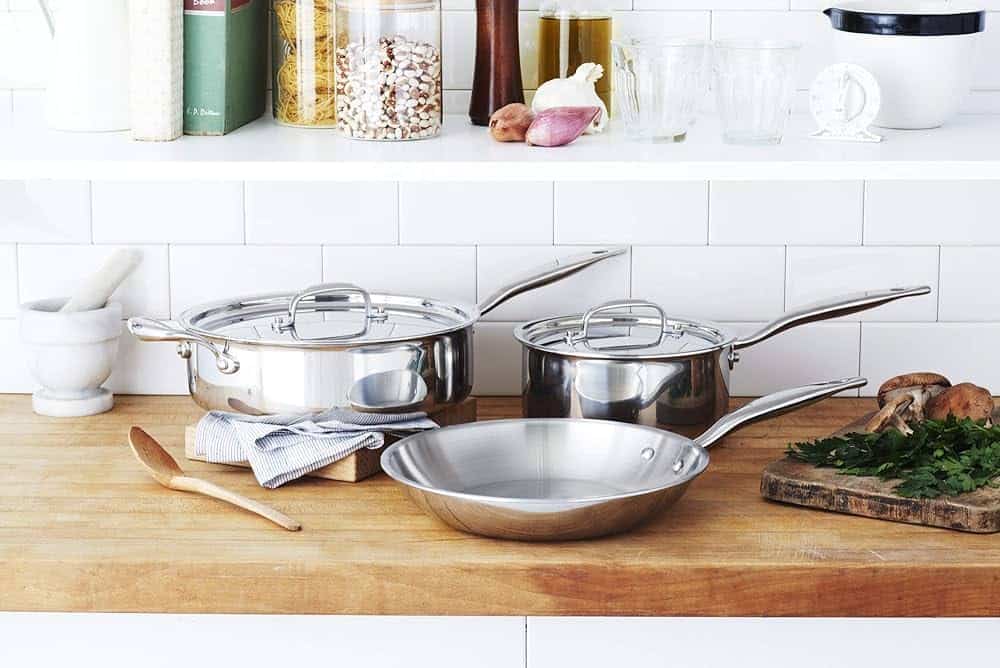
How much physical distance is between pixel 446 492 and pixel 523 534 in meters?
0.09

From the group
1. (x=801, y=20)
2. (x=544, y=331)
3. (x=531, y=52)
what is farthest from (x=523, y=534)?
(x=801, y=20)

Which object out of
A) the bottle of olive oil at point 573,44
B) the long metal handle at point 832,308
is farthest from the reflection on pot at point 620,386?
the bottle of olive oil at point 573,44

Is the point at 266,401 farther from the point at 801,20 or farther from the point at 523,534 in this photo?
the point at 801,20

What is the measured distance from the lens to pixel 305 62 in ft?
5.65

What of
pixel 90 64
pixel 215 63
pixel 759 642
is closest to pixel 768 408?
pixel 759 642

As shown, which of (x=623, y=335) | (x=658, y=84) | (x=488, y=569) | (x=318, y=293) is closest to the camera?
(x=488, y=569)

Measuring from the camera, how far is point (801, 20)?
6.09 feet

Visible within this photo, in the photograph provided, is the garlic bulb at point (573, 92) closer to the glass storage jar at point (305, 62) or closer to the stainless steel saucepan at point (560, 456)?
the glass storage jar at point (305, 62)

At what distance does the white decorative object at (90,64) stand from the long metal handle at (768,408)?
793 millimetres

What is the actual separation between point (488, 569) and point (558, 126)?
528 millimetres

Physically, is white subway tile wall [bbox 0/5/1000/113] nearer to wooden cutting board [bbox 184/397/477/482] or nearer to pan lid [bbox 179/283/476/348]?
pan lid [bbox 179/283/476/348]

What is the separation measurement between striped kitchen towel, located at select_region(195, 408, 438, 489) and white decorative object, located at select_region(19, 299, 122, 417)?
29 cm

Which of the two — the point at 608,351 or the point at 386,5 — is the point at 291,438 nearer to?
the point at 608,351

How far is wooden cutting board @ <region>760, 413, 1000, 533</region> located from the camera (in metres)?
1.44
